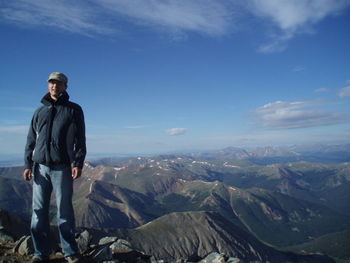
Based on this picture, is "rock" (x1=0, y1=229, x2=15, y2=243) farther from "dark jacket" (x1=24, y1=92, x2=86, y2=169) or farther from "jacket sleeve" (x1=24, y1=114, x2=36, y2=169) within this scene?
"dark jacket" (x1=24, y1=92, x2=86, y2=169)

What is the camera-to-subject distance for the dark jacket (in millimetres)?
10445

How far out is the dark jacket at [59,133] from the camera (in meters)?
10.4

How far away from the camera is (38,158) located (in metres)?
10.6

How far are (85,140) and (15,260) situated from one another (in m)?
5.63

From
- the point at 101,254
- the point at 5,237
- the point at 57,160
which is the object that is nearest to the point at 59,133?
the point at 57,160

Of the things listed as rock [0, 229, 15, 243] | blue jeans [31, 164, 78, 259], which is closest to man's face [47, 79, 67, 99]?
blue jeans [31, 164, 78, 259]

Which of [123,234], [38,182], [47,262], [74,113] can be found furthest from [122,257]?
[123,234]

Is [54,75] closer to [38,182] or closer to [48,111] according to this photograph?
[48,111]

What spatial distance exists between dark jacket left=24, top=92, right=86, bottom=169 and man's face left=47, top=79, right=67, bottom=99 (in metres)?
0.15

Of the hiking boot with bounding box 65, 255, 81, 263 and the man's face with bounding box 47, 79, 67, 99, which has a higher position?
the man's face with bounding box 47, 79, 67, 99

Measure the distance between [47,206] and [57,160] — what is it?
1.85m

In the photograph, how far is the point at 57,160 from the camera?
10336 mm

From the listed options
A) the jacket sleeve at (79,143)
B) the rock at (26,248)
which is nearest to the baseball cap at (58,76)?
the jacket sleeve at (79,143)

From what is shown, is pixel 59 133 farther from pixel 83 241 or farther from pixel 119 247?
pixel 119 247
